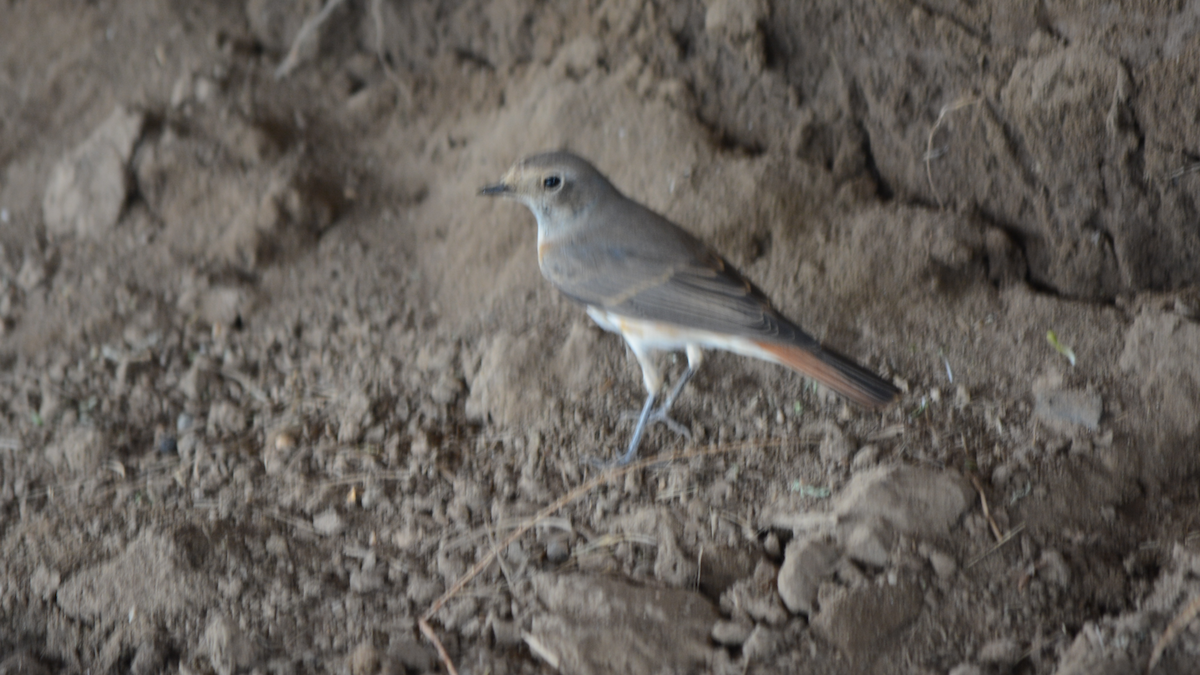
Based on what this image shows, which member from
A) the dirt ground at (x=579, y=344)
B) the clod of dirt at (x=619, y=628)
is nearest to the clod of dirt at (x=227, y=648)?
the dirt ground at (x=579, y=344)

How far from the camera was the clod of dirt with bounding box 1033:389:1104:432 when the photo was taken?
4012 millimetres

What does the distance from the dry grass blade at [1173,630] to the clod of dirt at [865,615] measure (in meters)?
0.76

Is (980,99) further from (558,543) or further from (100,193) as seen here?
(100,193)

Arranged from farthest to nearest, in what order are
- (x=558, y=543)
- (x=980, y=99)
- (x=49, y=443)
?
(x=49, y=443) → (x=980, y=99) → (x=558, y=543)

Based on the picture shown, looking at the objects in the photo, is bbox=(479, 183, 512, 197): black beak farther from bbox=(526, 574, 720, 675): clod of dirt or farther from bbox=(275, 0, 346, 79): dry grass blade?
bbox=(275, 0, 346, 79): dry grass blade

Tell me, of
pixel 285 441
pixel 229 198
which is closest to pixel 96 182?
pixel 229 198

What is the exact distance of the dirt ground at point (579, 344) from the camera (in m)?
3.52

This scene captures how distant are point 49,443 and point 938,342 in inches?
190

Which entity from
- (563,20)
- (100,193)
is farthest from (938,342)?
(100,193)

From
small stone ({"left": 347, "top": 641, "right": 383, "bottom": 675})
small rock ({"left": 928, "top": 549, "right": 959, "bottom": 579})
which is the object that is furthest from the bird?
small stone ({"left": 347, "top": 641, "right": 383, "bottom": 675})

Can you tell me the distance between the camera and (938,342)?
180 inches

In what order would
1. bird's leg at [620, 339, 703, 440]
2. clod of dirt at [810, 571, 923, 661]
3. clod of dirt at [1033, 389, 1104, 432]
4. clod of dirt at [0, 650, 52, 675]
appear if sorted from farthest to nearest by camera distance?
bird's leg at [620, 339, 703, 440]
clod of dirt at [1033, 389, 1104, 432]
clod of dirt at [0, 650, 52, 675]
clod of dirt at [810, 571, 923, 661]

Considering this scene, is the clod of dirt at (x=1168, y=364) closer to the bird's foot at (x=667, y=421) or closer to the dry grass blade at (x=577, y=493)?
the dry grass blade at (x=577, y=493)

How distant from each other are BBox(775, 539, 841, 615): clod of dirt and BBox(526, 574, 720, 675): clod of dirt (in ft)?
0.99
